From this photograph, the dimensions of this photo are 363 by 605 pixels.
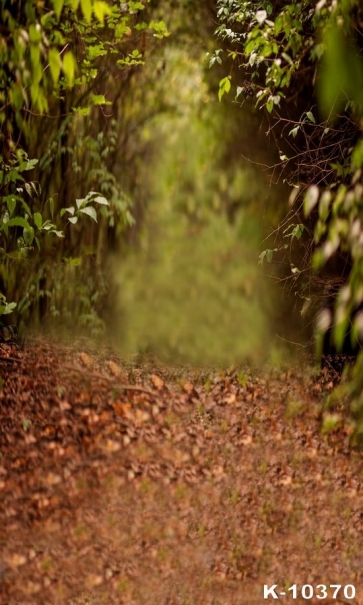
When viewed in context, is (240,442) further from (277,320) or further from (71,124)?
(71,124)

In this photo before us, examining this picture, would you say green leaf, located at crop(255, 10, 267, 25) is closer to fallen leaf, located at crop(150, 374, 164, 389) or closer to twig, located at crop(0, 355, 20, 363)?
fallen leaf, located at crop(150, 374, 164, 389)

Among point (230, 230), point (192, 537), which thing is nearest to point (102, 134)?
point (230, 230)

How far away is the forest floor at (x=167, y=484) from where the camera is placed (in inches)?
105

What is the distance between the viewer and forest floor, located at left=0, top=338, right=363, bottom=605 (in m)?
2.66

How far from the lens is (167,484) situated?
3.04m

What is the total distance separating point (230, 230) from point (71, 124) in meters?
1.12

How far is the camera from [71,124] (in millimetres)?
3654

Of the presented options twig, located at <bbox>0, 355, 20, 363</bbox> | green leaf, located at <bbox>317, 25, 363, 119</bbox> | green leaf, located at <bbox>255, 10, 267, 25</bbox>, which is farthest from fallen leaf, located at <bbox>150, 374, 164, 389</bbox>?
green leaf, located at <bbox>317, 25, 363, 119</bbox>

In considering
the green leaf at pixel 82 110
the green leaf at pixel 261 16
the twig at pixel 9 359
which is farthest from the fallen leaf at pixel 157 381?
the green leaf at pixel 261 16

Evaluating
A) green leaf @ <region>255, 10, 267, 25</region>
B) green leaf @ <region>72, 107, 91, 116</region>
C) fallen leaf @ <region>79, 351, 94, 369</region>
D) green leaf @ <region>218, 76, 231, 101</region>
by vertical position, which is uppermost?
→ green leaf @ <region>255, 10, 267, 25</region>

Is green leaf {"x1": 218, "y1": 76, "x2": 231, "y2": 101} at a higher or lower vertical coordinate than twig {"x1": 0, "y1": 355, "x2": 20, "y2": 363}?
higher

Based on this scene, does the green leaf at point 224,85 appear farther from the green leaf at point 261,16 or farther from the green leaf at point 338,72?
the green leaf at point 338,72

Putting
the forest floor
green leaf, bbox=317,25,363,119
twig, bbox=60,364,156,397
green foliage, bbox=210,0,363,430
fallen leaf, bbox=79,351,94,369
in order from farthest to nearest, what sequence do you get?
fallen leaf, bbox=79,351,94,369 < twig, bbox=60,364,156,397 < green foliage, bbox=210,0,363,430 < the forest floor < green leaf, bbox=317,25,363,119

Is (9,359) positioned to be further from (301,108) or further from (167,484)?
(301,108)
